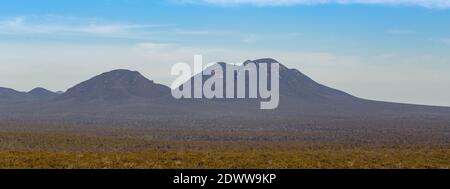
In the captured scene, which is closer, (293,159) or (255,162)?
(255,162)

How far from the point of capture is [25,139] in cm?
7325

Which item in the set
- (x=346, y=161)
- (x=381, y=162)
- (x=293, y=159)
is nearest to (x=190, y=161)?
(x=293, y=159)

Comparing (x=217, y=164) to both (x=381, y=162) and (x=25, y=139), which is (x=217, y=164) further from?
(x=25, y=139)

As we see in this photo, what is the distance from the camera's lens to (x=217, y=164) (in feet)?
81.8
